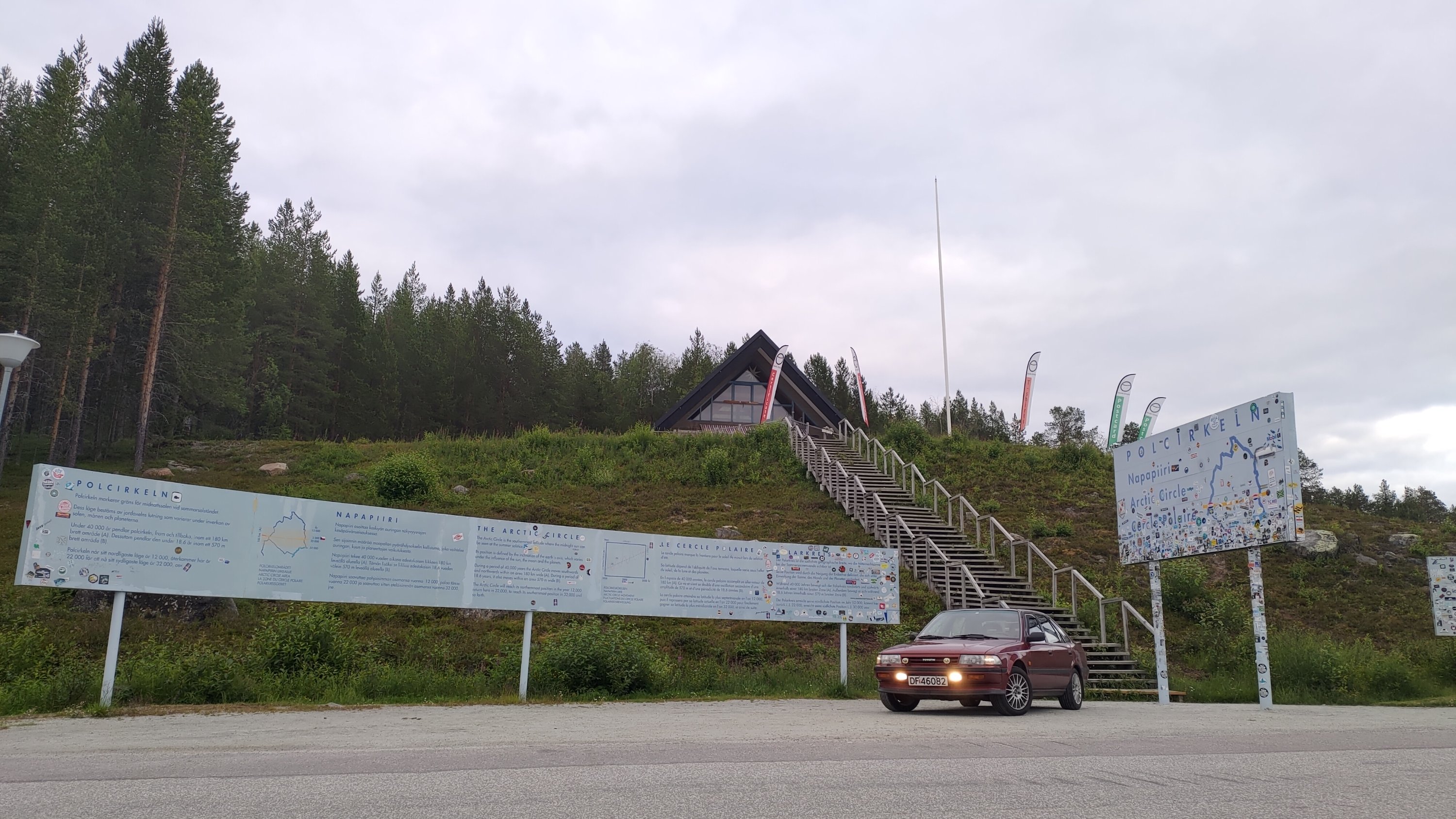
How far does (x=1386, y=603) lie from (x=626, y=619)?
61.3ft

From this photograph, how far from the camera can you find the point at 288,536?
1129cm

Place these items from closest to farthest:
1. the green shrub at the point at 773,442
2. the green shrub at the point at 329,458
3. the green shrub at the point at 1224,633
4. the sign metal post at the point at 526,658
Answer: the sign metal post at the point at 526,658 → the green shrub at the point at 1224,633 → the green shrub at the point at 329,458 → the green shrub at the point at 773,442

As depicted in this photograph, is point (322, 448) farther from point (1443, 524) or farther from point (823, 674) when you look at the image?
point (1443, 524)

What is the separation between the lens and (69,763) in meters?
6.21

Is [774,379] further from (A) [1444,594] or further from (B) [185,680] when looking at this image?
(B) [185,680]

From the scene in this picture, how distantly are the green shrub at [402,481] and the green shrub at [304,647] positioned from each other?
511 inches

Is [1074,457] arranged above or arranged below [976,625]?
above

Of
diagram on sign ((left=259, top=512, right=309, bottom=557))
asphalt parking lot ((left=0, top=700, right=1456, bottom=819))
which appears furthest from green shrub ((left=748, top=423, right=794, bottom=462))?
asphalt parking lot ((left=0, top=700, right=1456, bottom=819))

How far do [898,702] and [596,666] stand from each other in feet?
14.0

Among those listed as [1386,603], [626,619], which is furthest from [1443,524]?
[626,619]

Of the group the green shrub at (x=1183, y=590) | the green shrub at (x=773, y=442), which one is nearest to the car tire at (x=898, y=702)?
the green shrub at (x=1183, y=590)

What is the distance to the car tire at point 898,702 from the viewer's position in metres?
11.8

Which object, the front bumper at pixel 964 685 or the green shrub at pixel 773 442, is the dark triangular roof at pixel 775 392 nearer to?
the green shrub at pixel 773 442

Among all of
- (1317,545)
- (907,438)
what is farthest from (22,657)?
(907,438)
